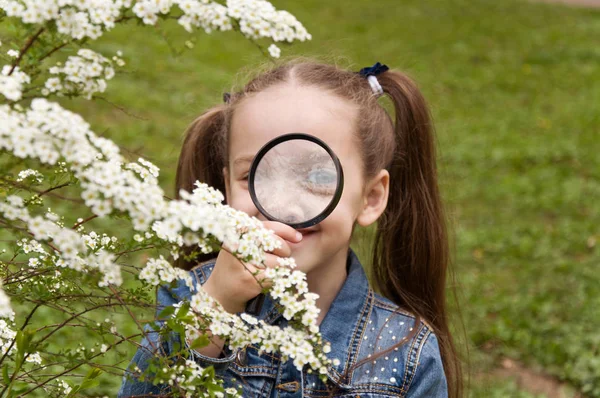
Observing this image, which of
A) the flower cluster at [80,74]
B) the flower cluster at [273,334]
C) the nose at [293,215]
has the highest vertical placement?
the flower cluster at [80,74]

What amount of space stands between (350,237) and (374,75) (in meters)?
0.73

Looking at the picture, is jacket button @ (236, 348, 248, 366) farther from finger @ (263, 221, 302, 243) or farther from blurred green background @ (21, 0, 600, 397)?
blurred green background @ (21, 0, 600, 397)

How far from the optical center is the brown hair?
3143mm

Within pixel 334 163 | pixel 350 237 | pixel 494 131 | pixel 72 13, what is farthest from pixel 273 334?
pixel 494 131

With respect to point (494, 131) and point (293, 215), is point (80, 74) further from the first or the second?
point (494, 131)

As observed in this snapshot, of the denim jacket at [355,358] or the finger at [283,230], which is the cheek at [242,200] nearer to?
the finger at [283,230]

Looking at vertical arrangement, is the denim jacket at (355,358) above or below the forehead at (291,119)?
below

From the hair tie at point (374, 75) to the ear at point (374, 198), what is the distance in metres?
0.37

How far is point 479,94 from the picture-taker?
10.6 m

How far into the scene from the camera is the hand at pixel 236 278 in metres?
2.22

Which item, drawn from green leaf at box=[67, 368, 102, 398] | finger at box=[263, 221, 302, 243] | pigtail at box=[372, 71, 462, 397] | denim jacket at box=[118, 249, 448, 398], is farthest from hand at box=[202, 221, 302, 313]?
pigtail at box=[372, 71, 462, 397]

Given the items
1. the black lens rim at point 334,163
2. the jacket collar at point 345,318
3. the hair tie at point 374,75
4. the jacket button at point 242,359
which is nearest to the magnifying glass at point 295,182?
the black lens rim at point 334,163

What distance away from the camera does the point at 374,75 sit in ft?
10.5

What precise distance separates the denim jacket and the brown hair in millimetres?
263
